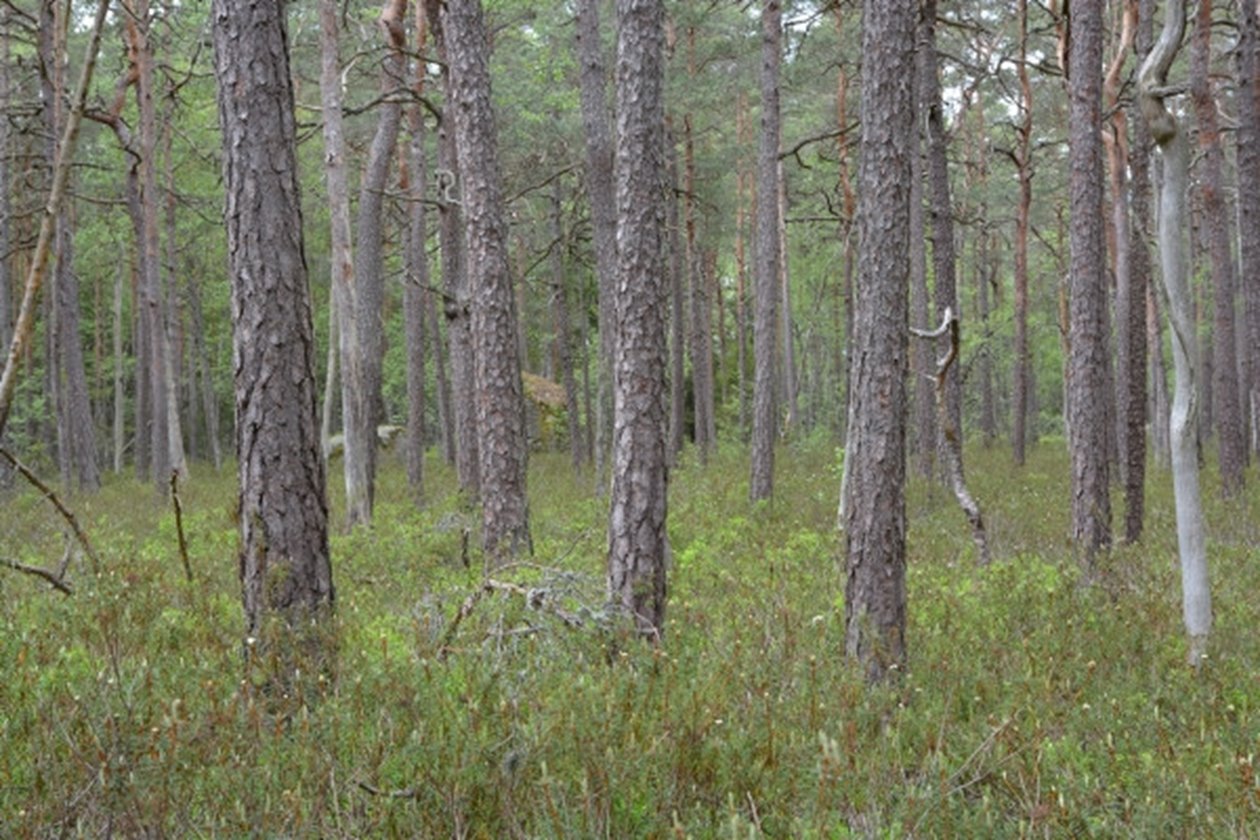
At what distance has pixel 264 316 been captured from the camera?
4.93 meters

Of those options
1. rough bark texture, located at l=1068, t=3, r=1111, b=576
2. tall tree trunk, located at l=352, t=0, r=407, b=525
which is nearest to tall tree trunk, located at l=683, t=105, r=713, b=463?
tall tree trunk, located at l=352, t=0, r=407, b=525

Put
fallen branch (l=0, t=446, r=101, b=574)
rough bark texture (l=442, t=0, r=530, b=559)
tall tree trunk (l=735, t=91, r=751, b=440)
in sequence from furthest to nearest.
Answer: tall tree trunk (l=735, t=91, r=751, b=440) → rough bark texture (l=442, t=0, r=530, b=559) → fallen branch (l=0, t=446, r=101, b=574)

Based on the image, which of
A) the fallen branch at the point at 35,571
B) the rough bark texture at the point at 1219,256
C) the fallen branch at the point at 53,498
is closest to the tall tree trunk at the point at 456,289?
the fallen branch at the point at 53,498

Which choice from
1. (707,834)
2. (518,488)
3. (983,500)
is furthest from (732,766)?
(983,500)

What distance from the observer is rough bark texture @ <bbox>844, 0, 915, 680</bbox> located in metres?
5.54

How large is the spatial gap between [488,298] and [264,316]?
15.9ft

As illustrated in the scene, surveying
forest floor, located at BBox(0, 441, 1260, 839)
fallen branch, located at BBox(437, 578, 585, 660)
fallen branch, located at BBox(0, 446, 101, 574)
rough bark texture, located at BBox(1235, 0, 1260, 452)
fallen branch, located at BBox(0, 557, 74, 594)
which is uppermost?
rough bark texture, located at BBox(1235, 0, 1260, 452)

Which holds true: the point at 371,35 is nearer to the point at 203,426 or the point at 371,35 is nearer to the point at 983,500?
the point at 983,500

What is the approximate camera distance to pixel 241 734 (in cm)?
407

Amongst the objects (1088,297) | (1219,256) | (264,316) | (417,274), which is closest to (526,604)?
(264,316)

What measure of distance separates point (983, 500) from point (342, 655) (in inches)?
461

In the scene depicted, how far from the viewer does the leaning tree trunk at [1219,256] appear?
1361 centimetres

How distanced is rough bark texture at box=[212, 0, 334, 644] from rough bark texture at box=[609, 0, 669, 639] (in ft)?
6.41

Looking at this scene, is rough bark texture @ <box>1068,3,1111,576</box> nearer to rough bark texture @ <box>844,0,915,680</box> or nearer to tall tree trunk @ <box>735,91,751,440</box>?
rough bark texture @ <box>844,0,915,680</box>
